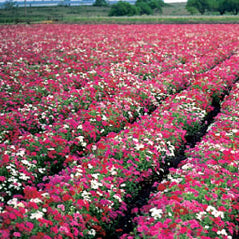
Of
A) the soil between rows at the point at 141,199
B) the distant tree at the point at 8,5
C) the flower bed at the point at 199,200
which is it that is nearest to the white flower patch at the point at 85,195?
the soil between rows at the point at 141,199

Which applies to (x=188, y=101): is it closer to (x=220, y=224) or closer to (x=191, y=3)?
(x=220, y=224)

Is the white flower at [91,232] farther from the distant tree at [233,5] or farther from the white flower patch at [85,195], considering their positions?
the distant tree at [233,5]

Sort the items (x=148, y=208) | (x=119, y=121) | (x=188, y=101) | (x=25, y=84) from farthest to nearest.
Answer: (x=25, y=84) < (x=188, y=101) < (x=119, y=121) < (x=148, y=208)

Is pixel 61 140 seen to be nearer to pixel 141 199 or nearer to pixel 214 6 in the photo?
pixel 141 199

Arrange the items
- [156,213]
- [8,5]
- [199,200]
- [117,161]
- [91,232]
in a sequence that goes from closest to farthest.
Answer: [156,213]
[91,232]
[199,200]
[117,161]
[8,5]

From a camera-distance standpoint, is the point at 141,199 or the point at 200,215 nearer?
the point at 200,215

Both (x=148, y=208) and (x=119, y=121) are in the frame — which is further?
(x=119, y=121)

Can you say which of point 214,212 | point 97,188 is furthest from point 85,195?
point 214,212

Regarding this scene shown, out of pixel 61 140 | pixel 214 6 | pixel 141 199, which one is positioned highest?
pixel 214 6

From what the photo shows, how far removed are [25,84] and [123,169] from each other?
780cm

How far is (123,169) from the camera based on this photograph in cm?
586

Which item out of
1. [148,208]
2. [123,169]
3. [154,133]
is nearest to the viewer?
[148,208]

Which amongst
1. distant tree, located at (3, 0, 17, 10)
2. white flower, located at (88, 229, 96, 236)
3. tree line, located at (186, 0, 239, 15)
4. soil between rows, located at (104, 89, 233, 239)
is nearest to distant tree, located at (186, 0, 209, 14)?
tree line, located at (186, 0, 239, 15)

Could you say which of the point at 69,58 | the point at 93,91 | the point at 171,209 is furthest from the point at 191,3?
the point at 171,209
